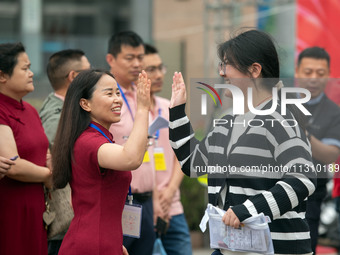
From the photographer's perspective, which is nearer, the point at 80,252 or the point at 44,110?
the point at 80,252

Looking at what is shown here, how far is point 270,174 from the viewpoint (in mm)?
3143

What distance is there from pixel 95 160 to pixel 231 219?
743 millimetres

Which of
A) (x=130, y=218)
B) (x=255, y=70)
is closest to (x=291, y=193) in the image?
(x=255, y=70)

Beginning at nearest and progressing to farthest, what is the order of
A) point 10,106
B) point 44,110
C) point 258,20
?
1. point 10,106
2. point 44,110
3. point 258,20

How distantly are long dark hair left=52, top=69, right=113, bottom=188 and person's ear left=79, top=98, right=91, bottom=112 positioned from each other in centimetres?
2

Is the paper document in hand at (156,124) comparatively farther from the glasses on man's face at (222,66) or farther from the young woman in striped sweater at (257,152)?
the glasses on man's face at (222,66)

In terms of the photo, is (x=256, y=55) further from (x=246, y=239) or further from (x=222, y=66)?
(x=246, y=239)

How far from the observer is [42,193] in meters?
4.36

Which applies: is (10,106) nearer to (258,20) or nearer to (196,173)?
(196,173)

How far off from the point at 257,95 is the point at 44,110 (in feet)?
7.03

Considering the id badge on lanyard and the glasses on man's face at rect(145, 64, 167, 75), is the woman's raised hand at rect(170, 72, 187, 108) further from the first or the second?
the glasses on man's face at rect(145, 64, 167, 75)

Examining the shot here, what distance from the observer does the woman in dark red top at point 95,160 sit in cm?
321

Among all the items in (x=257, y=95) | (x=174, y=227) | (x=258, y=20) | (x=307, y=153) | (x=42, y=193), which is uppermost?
(x=258, y=20)

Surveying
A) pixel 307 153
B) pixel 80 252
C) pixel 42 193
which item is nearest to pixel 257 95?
pixel 307 153
